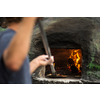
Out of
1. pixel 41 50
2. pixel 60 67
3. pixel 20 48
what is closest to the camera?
pixel 20 48

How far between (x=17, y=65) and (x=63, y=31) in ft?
7.58

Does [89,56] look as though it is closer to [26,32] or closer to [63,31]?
[63,31]

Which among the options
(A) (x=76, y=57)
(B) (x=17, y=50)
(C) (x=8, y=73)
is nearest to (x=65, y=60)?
(A) (x=76, y=57)

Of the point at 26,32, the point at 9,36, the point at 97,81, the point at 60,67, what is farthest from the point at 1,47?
the point at 60,67

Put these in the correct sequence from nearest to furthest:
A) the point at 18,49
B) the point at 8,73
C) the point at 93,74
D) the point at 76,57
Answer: the point at 18,49
the point at 8,73
the point at 93,74
the point at 76,57

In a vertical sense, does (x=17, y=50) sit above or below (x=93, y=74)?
above

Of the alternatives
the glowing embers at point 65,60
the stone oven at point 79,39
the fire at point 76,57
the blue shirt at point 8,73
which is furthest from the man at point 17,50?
the glowing embers at point 65,60

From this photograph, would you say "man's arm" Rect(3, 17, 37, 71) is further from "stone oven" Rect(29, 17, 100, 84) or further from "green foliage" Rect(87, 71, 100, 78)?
"green foliage" Rect(87, 71, 100, 78)

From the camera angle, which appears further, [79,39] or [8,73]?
[79,39]

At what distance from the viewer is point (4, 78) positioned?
622 millimetres

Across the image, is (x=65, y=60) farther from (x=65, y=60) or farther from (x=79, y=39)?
(x=79, y=39)

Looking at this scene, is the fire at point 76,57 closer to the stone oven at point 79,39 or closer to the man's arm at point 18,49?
the stone oven at point 79,39

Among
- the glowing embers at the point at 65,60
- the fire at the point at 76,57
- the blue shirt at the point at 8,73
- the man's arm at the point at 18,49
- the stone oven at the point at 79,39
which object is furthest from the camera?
the glowing embers at the point at 65,60

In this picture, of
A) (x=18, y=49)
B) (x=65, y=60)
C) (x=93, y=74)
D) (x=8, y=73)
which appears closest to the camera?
(x=18, y=49)
